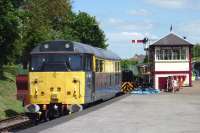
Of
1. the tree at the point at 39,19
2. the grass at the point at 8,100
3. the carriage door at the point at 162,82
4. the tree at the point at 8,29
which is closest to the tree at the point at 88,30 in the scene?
the tree at the point at 39,19

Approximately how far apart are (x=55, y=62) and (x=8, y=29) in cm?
1491

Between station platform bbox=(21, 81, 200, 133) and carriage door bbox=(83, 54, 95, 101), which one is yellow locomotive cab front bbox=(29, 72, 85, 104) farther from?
station platform bbox=(21, 81, 200, 133)

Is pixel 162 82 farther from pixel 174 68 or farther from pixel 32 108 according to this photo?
pixel 32 108

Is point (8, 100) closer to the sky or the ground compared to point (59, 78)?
closer to the ground

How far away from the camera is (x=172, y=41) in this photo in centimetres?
6353

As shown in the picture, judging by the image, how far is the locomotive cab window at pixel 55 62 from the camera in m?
26.0

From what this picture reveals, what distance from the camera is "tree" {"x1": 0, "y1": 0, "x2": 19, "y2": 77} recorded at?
39219mm

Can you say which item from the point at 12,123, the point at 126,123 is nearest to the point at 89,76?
the point at 12,123

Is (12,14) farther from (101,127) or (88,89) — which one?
(101,127)

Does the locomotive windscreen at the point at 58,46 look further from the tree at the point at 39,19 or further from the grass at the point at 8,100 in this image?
the tree at the point at 39,19

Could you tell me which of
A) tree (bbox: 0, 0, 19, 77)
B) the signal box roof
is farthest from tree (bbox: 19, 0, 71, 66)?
the signal box roof

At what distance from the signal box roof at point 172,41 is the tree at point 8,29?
69.8 ft

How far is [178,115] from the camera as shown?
22.5 m

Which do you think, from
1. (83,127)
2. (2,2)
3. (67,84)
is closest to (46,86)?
(67,84)
